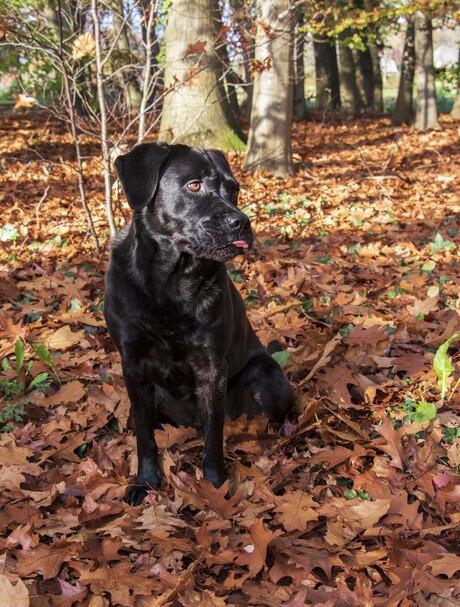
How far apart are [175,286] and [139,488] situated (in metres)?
1.09

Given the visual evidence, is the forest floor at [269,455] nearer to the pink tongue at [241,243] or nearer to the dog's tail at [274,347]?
the dog's tail at [274,347]

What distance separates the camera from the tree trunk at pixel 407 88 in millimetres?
20703

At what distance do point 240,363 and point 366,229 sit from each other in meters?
4.63

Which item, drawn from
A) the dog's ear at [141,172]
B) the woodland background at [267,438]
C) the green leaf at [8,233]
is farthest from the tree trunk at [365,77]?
the dog's ear at [141,172]

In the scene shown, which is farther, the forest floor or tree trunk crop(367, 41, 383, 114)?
tree trunk crop(367, 41, 383, 114)

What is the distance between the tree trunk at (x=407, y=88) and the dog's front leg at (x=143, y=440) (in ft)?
64.5

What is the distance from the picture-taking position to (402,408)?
3.83 metres

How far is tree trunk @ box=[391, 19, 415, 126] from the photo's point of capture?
2070 centimetres

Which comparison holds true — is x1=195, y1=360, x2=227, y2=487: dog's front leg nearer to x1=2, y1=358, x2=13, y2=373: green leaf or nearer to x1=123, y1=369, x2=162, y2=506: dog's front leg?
x1=123, y1=369, x2=162, y2=506: dog's front leg

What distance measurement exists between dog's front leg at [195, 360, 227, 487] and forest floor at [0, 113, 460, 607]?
0.12 m

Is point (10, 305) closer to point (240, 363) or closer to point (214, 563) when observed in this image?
point (240, 363)

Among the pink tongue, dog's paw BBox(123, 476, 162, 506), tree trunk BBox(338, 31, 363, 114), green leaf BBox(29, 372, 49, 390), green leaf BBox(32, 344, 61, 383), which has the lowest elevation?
Answer: dog's paw BBox(123, 476, 162, 506)

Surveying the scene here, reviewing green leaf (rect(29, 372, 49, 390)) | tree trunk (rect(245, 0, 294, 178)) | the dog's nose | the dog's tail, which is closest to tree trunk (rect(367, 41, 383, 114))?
tree trunk (rect(245, 0, 294, 178))

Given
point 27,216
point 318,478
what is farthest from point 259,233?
point 318,478
